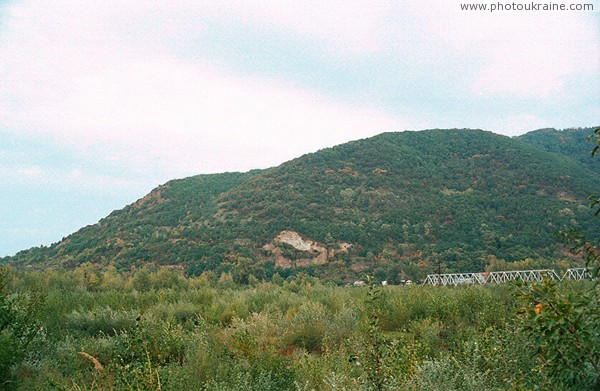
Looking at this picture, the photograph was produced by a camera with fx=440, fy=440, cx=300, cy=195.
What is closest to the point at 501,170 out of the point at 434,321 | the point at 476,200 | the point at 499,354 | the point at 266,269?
the point at 476,200

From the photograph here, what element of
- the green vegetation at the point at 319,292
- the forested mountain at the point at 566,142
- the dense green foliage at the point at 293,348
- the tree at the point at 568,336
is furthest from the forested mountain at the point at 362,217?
the tree at the point at 568,336

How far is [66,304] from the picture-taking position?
13375 mm

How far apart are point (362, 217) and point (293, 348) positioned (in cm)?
4657

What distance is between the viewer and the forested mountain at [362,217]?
4588 cm

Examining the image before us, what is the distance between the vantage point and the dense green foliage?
535cm

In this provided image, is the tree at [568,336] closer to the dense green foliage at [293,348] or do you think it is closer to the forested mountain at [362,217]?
the dense green foliage at [293,348]

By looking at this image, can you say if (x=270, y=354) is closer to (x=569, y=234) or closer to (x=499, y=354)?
(x=499, y=354)

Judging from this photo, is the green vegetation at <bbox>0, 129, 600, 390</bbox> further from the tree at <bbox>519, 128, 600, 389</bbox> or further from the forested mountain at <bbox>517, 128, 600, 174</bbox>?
the forested mountain at <bbox>517, 128, 600, 174</bbox>

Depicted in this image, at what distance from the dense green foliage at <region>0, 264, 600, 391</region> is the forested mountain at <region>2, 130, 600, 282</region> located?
26.5 metres

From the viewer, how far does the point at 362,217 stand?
55531mm

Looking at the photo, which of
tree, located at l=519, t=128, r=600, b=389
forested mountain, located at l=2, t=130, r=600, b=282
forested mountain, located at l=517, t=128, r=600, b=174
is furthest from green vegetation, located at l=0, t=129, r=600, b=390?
forested mountain, located at l=517, t=128, r=600, b=174

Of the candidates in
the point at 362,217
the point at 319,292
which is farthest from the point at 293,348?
the point at 362,217

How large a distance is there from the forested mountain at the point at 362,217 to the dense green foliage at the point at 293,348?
26.5 meters

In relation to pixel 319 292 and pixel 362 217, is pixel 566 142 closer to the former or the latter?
pixel 362 217
